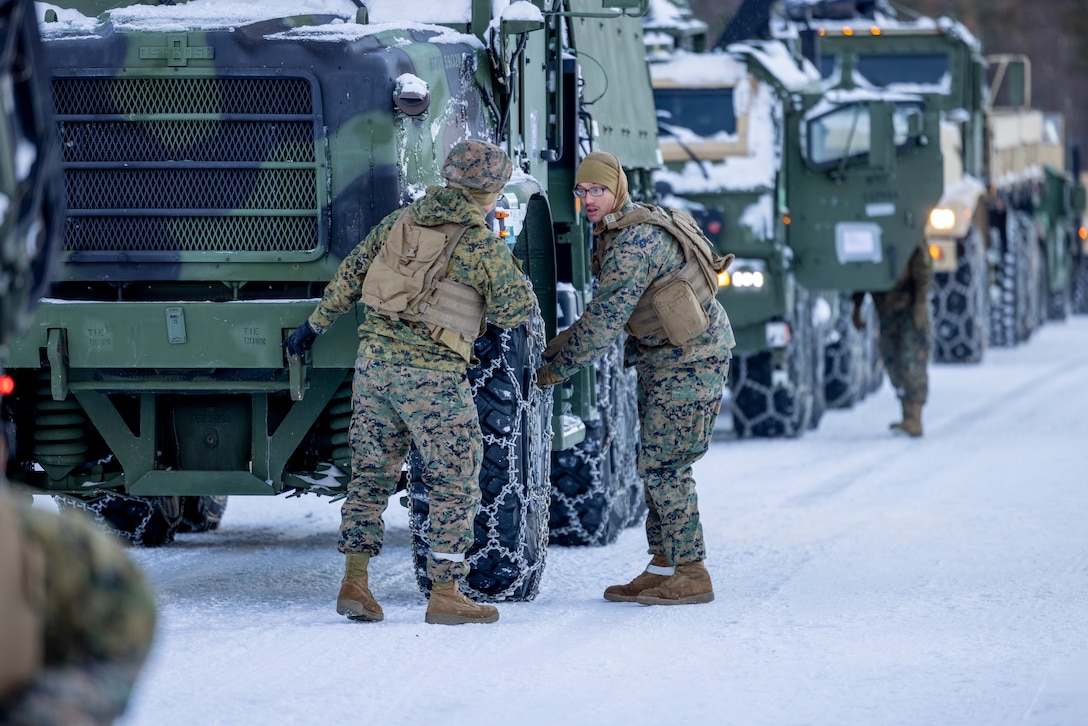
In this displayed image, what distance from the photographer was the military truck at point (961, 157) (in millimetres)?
17344

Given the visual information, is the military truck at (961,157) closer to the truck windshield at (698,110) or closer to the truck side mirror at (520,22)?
the truck windshield at (698,110)

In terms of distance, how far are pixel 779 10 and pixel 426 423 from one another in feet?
35.7

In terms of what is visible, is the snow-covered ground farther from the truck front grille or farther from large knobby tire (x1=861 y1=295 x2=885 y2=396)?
large knobby tire (x1=861 y1=295 x2=885 y2=396)

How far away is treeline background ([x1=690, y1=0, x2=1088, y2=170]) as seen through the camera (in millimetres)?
46625

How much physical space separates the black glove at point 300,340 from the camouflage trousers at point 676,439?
48.0 inches

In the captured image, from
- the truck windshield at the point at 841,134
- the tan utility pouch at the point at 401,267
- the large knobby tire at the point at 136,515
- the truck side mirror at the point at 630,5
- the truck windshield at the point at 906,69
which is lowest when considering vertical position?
the large knobby tire at the point at 136,515

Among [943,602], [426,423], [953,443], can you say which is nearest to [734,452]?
[953,443]

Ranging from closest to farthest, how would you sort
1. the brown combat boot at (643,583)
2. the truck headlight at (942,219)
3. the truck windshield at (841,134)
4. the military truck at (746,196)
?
1. the brown combat boot at (643,583)
2. the military truck at (746,196)
3. the truck windshield at (841,134)
4. the truck headlight at (942,219)

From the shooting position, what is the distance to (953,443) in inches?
474

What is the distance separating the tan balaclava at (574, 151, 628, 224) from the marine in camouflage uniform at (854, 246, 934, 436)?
6.32m

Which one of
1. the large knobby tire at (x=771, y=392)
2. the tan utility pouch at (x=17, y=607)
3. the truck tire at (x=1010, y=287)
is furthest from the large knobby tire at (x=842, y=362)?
the tan utility pouch at (x=17, y=607)

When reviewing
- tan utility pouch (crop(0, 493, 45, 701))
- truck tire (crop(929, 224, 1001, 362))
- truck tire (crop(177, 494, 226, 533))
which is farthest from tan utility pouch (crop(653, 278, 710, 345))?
truck tire (crop(929, 224, 1001, 362))

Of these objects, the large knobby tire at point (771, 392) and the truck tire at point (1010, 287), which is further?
the truck tire at point (1010, 287)

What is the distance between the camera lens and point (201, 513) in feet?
27.8
